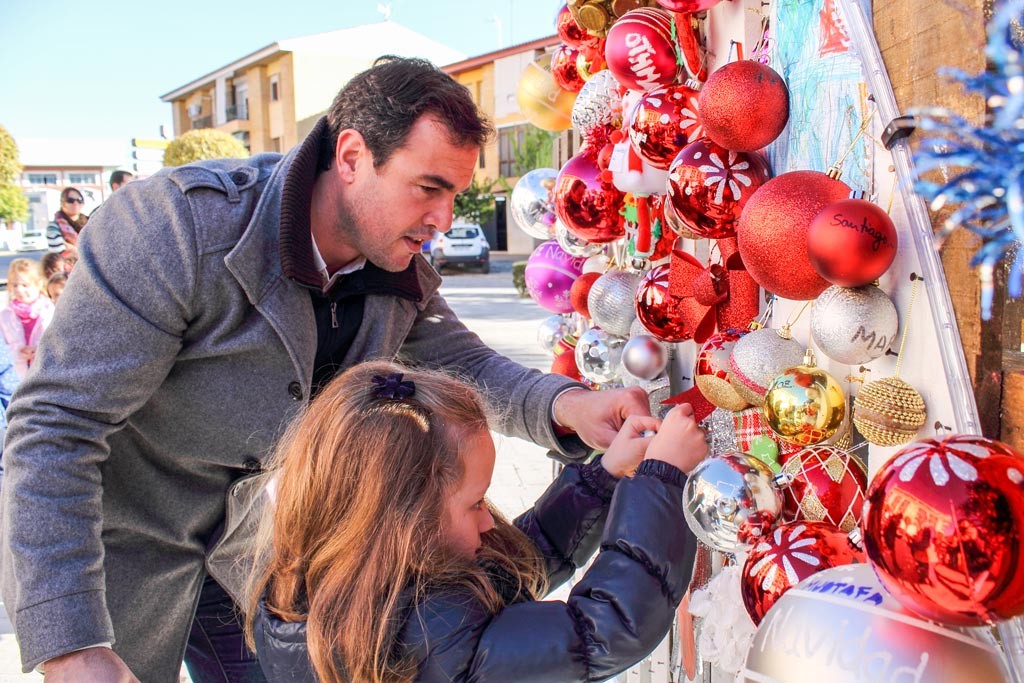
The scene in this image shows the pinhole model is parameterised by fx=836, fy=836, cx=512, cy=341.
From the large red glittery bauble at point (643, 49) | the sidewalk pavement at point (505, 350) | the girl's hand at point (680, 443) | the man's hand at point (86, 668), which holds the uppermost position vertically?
the large red glittery bauble at point (643, 49)

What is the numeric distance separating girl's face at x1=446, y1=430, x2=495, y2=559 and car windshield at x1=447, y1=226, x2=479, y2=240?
20418mm

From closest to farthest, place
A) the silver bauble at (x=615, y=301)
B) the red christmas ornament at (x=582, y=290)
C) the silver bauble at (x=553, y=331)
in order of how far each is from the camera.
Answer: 1. the silver bauble at (x=615, y=301)
2. the red christmas ornament at (x=582, y=290)
3. the silver bauble at (x=553, y=331)

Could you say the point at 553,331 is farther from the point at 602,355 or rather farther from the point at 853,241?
the point at 853,241

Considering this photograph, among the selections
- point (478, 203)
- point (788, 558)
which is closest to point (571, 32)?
point (788, 558)

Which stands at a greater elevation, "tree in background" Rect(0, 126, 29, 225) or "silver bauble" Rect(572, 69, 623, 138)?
"tree in background" Rect(0, 126, 29, 225)

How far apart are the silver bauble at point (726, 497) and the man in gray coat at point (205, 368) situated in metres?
0.44

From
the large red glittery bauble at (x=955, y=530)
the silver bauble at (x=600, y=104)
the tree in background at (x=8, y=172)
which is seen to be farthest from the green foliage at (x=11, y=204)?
the large red glittery bauble at (x=955, y=530)

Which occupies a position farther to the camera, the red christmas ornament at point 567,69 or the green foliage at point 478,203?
the green foliage at point 478,203

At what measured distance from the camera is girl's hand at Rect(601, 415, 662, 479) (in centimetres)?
161

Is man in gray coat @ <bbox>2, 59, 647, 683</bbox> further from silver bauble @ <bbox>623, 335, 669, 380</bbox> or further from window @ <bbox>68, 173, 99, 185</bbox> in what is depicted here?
window @ <bbox>68, 173, 99, 185</bbox>

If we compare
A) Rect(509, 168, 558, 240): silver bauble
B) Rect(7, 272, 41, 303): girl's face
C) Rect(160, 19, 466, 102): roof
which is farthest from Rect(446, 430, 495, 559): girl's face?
Rect(160, 19, 466, 102): roof

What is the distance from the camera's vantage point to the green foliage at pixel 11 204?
40.3 m

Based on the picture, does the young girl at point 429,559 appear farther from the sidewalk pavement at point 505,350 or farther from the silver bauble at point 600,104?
the sidewalk pavement at point 505,350

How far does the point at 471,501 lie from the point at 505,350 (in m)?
7.76
